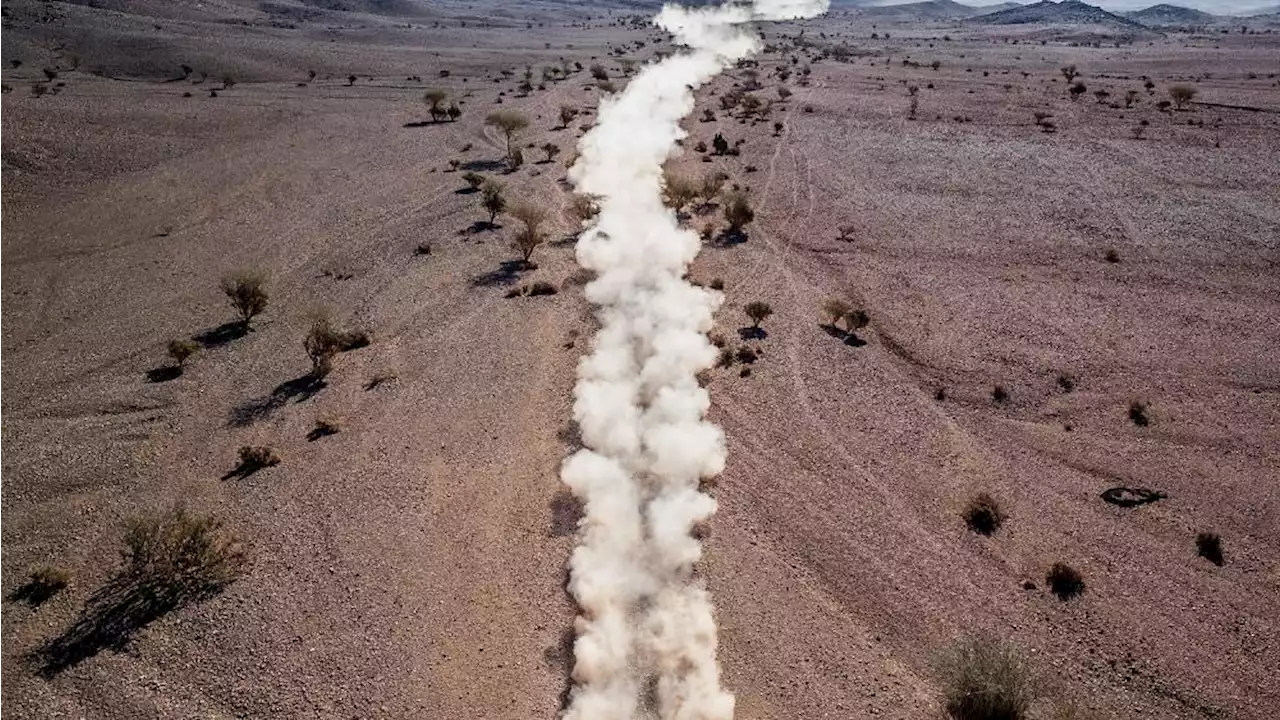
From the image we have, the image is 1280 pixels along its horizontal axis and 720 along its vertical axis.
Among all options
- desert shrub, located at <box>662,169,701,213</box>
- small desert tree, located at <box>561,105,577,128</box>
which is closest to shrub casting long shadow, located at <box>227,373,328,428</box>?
desert shrub, located at <box>662,169,701,213</box>

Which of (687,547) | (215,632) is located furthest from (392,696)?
(687,547)

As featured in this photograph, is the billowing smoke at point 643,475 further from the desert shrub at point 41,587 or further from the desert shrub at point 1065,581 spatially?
the desert shrub at point 41,587

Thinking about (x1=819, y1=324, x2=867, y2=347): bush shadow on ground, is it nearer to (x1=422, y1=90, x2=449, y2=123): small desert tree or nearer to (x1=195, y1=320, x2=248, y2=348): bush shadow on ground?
(x1=195, y1=320, x2=248, y2=348): bush shadow on ground

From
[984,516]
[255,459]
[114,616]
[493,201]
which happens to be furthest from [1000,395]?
[493,201]

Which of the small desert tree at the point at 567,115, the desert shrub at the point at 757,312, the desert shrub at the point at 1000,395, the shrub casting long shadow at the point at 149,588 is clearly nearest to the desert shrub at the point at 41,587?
the shrub casting long shadow at the point at 149,588

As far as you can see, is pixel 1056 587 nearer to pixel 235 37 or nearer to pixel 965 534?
pixel 965 534

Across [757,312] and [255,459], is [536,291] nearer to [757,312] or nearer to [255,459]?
[757,312]
